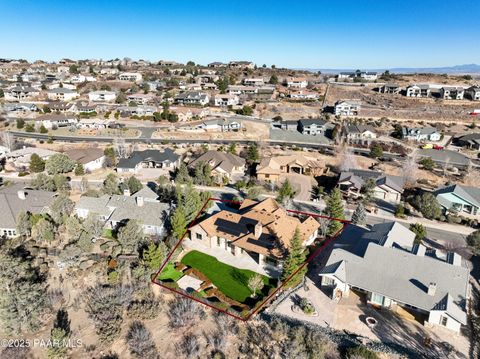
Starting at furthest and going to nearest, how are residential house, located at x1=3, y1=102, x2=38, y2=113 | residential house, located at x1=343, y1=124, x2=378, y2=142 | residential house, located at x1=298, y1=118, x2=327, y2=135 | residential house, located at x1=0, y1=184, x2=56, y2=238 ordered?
residential house, located at x1=3, y1=102, x2=38, y2=113 → residential house, located at x1=298, y1=118, x2=327, y2=135 → residential house, located at x1=343, y1=124, x2=378, y2=142 → residential house, located at x1=0, y1=184, x2=56, y2=238

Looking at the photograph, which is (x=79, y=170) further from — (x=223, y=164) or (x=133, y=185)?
(x=223, y=164)

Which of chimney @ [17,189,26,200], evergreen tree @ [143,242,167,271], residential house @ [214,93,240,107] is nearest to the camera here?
evergreen tree @ [143,242,167,271]

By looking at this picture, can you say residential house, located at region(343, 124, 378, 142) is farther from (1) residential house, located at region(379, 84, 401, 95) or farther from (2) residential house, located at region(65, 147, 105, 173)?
(2) residential house, located at region(65, 147, 105, 173)

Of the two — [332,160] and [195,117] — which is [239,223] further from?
[195,117]

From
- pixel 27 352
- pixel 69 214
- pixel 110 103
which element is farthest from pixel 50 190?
pixel 110 103

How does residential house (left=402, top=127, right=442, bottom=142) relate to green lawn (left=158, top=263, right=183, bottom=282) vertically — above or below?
above

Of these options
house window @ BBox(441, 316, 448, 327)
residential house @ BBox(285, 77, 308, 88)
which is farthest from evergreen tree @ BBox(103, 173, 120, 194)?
residential house @ BBox(285, 77, 308, 88)
